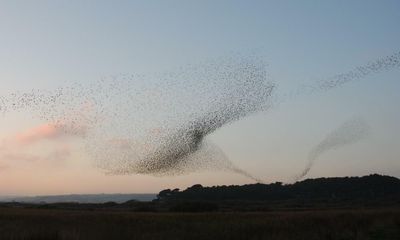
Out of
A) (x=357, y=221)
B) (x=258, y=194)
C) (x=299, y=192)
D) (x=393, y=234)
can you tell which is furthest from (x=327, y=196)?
(x=393, y=234)

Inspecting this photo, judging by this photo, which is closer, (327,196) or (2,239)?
(2,239)

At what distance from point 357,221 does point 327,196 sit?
387 feet

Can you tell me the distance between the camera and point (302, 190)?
15862cm

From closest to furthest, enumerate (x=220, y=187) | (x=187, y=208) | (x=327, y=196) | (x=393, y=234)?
(x=393, y=234) < (x=187, y=208) < (x=327, y=196) < (x=220, y=187)

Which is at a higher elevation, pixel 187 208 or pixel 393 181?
pixel 393 181

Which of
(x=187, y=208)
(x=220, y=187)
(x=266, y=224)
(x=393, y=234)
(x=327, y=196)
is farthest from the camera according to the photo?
(x=220, y=187)

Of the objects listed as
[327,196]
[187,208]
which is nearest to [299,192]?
[327,196]

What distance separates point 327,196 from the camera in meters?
150

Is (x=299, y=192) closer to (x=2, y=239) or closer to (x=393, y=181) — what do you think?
(x=393, y=181)

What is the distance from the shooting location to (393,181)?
157 meters

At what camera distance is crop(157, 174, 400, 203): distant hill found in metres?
151

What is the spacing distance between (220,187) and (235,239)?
144 m

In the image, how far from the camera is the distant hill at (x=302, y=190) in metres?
151

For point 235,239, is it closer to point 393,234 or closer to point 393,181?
point 393,234
